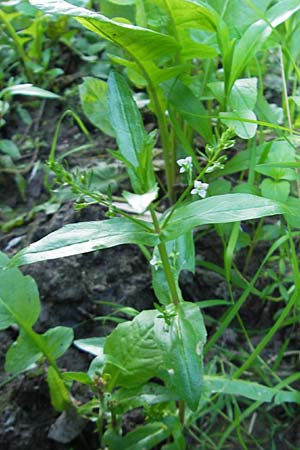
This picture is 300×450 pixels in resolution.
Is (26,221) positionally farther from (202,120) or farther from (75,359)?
(202,120)

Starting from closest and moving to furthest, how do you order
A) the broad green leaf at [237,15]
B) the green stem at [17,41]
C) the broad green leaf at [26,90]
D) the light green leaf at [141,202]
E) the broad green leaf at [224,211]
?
the light green leaf at [141,202] < the broad green leaf at [224,211] < the broad green leaf at [237,15] < the broad green leaf at [26,90] < the green stem at [17,41]

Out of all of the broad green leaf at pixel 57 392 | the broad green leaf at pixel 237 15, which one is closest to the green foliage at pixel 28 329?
the broad green leaf at pixel 57 392

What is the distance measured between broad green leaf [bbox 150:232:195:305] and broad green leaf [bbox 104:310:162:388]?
3 cm

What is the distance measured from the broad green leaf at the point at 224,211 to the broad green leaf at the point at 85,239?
Result: 0.04 m

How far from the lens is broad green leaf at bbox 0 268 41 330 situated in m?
0.97

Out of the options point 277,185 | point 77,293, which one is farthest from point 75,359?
point 277,185

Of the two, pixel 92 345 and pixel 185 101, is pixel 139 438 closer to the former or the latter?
pixel 92 345

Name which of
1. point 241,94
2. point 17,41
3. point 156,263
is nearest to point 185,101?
point 241,94

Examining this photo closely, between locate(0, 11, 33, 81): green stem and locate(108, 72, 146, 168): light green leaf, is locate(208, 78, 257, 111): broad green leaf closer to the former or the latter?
locate(108, 72, 146, 168): light green leaf

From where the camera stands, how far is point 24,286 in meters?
0.98

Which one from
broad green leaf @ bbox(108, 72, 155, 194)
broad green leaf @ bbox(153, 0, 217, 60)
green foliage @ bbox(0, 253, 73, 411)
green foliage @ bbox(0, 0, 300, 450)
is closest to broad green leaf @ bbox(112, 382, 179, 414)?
green foliage @ bbox(0, 0, 300, 450)

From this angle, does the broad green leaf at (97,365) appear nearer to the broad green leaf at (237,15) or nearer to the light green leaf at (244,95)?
the light green leaf at (244,95)

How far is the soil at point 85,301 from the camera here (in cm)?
102

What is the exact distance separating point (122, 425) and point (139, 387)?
0.13 m
